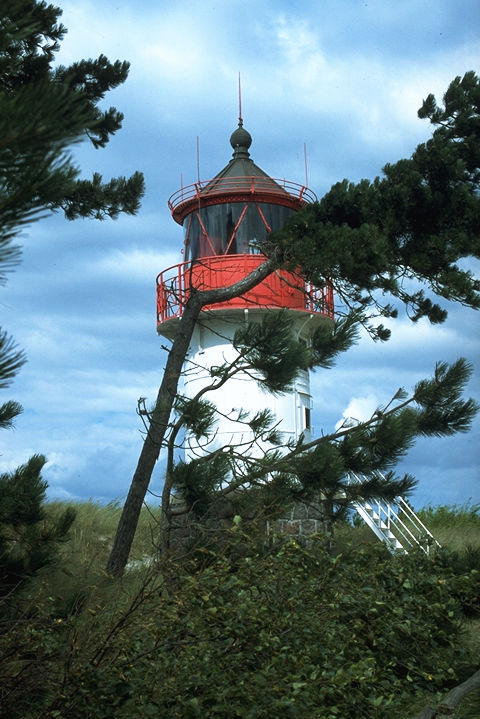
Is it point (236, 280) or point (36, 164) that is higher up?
point (236, 280)

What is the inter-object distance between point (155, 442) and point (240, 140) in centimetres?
710

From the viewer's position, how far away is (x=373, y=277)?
9859 mm

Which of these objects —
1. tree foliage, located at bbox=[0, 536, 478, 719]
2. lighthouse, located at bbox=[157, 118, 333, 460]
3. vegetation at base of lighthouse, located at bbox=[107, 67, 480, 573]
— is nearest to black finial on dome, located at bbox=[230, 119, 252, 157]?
lighthouse, located at bbox=[157, 118, 333, 460]

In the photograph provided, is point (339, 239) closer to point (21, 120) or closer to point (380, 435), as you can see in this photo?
point (380, 435)

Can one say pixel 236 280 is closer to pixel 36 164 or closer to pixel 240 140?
pixel 240 140

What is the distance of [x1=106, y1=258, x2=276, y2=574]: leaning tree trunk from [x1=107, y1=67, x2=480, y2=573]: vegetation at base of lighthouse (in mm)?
13

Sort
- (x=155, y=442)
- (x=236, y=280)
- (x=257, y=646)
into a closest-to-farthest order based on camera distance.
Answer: (x=257, y=646) < (x=155, y=442) < (x=236, y=280)

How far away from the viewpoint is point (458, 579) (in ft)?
27.9

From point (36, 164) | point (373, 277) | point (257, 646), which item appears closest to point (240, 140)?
point (373, 277)

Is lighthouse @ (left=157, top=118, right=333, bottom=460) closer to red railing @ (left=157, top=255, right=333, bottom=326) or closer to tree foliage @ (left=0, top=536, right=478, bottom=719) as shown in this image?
red railing @ (left=157, top=255, right=333, bottom=326)

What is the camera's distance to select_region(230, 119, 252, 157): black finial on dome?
14.7m

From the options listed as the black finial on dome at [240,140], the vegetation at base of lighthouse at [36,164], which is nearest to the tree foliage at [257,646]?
the vegetation at base of lighthouse at [36,164]

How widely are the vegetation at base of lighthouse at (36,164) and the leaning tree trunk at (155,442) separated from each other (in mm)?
890

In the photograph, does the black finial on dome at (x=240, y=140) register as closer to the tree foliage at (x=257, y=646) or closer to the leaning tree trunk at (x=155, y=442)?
the leaning tree trunk at (x=155, y=442)
